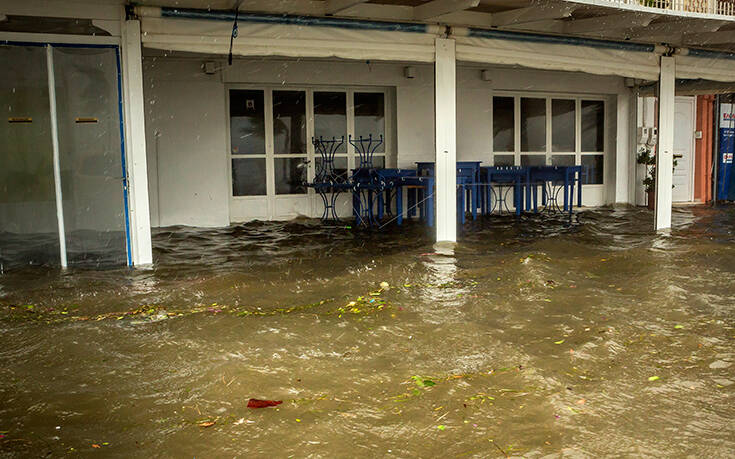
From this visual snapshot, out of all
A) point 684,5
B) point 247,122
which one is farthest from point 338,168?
point 684,5

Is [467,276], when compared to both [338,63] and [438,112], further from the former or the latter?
[338,63]

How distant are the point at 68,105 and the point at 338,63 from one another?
5.93 m

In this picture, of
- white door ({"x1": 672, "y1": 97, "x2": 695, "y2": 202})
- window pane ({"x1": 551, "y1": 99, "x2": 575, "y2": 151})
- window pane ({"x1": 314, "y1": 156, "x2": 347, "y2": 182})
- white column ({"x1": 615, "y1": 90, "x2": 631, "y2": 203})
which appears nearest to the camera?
window pane ({"x1": 314, "y1": 156, "x2": 347, "y2": 182})

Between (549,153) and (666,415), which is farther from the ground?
(549,153)

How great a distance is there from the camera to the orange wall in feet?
53.6

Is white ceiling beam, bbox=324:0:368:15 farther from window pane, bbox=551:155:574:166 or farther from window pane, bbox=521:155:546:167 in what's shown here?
window pane, bbox=551:155:574:166

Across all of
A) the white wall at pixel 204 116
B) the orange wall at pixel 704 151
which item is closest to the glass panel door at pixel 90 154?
the white wall at pixel 204 116

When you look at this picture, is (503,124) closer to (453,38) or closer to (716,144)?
(453,38)

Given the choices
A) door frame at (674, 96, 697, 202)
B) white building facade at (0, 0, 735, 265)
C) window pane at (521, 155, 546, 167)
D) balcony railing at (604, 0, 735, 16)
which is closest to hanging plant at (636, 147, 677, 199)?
white building facade at (0, 0, 735, 265)

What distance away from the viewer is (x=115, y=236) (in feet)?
24.5

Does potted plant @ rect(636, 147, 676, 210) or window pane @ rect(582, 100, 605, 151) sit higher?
window pane @ rect(582, 100, 605, 151)

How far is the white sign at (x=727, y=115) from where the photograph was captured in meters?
16.6

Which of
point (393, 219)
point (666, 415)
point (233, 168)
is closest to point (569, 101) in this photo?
point (393, 219)

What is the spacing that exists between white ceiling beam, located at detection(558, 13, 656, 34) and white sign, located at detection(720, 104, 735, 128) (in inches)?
359
